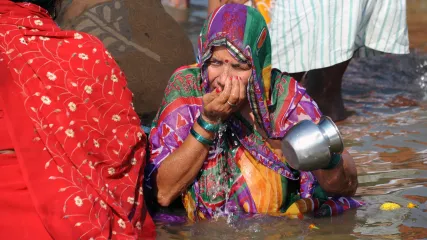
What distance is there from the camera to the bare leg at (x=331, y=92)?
22.9 feet

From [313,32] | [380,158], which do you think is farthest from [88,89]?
[313,32]

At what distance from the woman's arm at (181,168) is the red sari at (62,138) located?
19 cm

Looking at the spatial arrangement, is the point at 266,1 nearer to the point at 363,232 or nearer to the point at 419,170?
the point at 419,170

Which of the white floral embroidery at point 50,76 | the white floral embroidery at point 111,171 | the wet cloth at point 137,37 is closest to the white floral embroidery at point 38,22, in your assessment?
the white floral embroidery at point 50,76

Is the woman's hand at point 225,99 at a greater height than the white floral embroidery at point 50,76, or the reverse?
the white floral embroidery at point 50,76

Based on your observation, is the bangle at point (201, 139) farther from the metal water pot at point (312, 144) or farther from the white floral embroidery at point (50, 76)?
the white floral embroidery at point (50, 76)

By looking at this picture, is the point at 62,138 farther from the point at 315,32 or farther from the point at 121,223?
the point at 315,32

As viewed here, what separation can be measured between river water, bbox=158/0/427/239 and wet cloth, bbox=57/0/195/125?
1323 mm

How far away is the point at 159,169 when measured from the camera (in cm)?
447

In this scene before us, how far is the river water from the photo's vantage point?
4.46 meters

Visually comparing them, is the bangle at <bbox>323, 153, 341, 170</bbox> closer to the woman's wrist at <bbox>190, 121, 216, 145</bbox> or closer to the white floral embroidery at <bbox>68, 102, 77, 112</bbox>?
the woman's wrist at <bbox>190, 121, 216, 145</bbox>

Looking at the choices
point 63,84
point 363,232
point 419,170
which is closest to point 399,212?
point 363,232

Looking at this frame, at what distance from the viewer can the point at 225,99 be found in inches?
163

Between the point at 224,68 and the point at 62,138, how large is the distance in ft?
2.86
